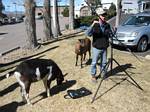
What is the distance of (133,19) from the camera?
16.5 metres

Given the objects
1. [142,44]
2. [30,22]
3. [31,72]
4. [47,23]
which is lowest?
[142,44]

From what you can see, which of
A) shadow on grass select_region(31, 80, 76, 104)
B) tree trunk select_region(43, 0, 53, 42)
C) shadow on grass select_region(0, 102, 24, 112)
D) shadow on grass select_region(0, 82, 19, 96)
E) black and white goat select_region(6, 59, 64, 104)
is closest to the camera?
black and white goat select_region(6, 59, 64, 104)

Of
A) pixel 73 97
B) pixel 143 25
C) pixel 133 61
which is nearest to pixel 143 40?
pixel 143 25

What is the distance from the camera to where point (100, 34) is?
8.57 metres

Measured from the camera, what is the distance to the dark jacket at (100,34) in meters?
8.40

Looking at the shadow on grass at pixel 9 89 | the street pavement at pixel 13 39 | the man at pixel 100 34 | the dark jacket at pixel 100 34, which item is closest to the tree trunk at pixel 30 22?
the street pavement at pixel 13 39

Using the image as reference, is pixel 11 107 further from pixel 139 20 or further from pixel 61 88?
pixel 139 20

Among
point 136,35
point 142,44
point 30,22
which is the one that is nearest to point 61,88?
point 136,35

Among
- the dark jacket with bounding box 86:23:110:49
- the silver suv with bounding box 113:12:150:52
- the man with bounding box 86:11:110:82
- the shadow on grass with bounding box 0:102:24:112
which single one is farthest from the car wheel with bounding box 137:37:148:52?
the shadow on grass with bounding box 0:102:24:112

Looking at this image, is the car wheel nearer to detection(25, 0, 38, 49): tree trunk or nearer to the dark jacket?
detection(25, 0, 38, 49): tree trunk

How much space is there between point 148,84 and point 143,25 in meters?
6.76

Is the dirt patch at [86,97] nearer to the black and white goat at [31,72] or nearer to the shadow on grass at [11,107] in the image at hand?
the shadow on grass at [11,107]

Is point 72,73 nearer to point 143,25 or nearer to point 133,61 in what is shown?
point 133,61

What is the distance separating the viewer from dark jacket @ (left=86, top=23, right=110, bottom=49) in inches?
331
